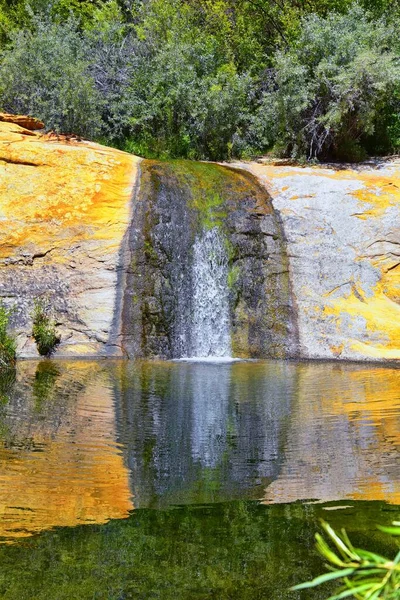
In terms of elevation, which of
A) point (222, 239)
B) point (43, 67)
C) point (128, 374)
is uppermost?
point (43, 67)

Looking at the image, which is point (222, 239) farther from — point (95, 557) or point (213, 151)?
point (95, 557)

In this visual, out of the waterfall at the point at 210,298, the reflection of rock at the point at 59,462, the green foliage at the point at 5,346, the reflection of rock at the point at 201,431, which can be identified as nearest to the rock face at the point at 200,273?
the waterfall at the point at 210,298


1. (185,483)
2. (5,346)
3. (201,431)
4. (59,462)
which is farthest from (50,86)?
(185,483)

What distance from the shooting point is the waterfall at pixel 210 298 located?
51.8ft

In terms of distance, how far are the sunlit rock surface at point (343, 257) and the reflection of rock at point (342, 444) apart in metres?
3.34

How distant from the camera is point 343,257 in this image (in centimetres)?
1639

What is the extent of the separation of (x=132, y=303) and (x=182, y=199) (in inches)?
99.2

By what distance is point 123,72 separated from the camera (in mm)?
22969

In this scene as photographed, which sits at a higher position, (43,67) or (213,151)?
(43,67)

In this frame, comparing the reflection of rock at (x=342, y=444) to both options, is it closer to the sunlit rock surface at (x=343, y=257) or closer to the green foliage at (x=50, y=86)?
the sunlit rock surface at (x=343, y=257)

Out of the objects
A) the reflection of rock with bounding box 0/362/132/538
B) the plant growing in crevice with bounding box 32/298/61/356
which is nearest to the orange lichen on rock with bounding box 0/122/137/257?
the plant growing in crevice with bounding box 32/298/61/356

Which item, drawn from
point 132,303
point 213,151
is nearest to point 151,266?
point 132,303

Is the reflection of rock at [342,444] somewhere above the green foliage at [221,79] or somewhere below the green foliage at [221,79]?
below

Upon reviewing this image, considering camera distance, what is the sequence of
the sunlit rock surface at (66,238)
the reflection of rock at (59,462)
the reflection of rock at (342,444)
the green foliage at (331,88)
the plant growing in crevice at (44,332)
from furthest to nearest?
the green foliage at (331,88), the sunlit rock surface at (66,238), the plant growing in crevice at (44,332), the reflection of rock at (342,444), the reflection of rock at (59,462)
